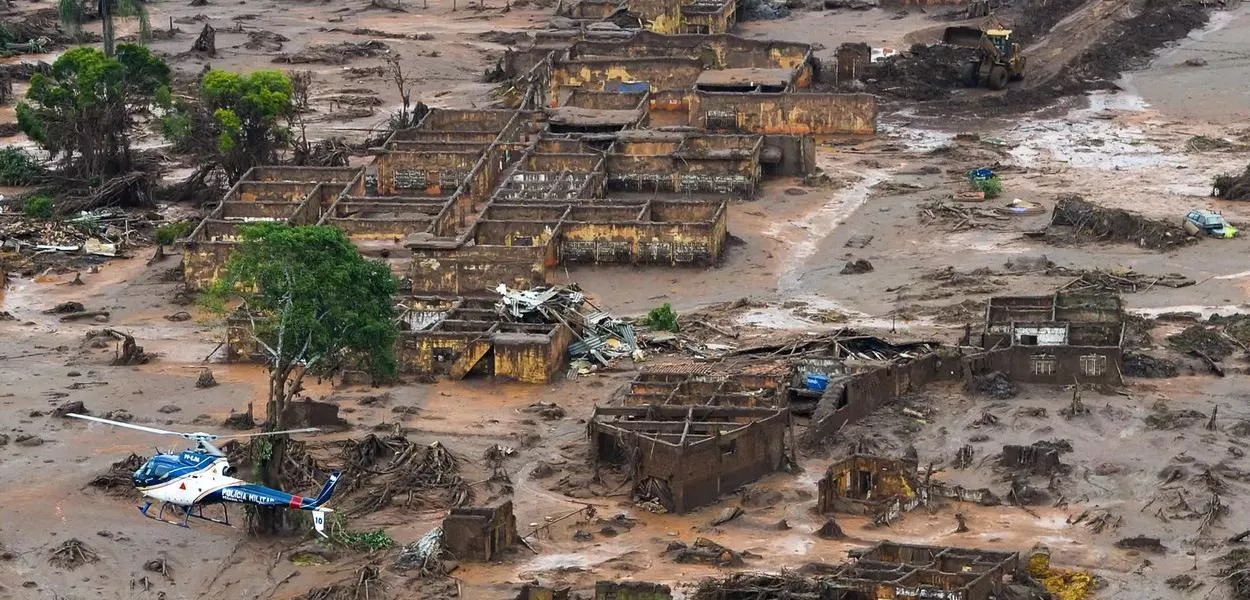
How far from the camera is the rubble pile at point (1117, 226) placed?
66.2 meters

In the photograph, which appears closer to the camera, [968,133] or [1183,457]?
[1183,457]

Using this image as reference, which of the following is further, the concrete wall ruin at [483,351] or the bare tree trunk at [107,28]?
the bare tree trunk at [107,28]

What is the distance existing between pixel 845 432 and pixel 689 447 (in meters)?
5.10

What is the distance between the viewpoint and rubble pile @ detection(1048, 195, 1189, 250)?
6619 centimetres

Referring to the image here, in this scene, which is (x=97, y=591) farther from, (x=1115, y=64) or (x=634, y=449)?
(x=1115, y=64)

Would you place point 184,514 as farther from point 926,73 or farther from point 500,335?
point 926,73

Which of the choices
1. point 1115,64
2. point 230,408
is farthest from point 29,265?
point 1115,64

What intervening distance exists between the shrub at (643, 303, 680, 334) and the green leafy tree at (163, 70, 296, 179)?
60.5 ft

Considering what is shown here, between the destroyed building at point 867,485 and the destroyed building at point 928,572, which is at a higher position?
the destroyed building at point 928,572

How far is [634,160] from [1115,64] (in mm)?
26348

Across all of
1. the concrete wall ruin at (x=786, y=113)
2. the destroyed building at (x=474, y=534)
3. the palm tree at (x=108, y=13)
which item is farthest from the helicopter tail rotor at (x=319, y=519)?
the palm tree at (x=108, y=13)

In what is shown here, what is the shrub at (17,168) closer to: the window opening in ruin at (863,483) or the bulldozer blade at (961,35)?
the bulldozer blade at (961,35)

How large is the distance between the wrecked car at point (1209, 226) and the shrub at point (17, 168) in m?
33.6

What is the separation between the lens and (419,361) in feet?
185
